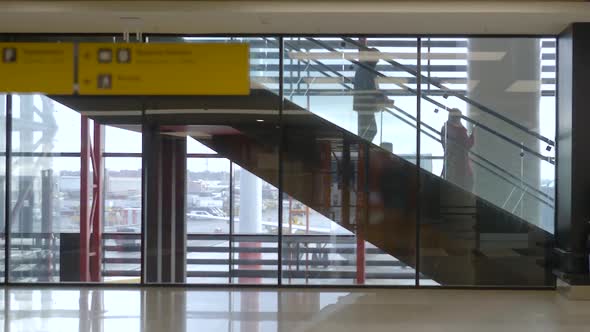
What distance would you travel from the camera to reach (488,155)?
7.27 metres

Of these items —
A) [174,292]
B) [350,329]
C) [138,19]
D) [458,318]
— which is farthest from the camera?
[174,292]

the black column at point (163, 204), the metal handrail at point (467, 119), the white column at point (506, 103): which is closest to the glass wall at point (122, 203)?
the black column at point (163, 204)

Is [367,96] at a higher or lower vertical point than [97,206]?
higher

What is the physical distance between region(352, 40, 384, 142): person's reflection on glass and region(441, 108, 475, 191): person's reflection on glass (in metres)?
0.86

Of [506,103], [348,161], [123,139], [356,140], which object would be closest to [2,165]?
[123,139]

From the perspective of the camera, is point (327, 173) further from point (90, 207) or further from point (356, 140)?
point (90, 207)

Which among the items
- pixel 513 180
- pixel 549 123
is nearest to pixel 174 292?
pixel 513 180

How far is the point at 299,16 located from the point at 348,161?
6.27ft

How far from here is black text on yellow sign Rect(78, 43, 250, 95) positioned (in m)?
5.98

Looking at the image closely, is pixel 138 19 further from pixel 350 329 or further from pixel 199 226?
pixel 350 329

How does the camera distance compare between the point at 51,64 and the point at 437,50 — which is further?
the point at 437,50

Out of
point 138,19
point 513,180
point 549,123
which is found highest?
point 138,19

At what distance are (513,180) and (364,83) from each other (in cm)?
214

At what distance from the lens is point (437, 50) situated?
289 inches
